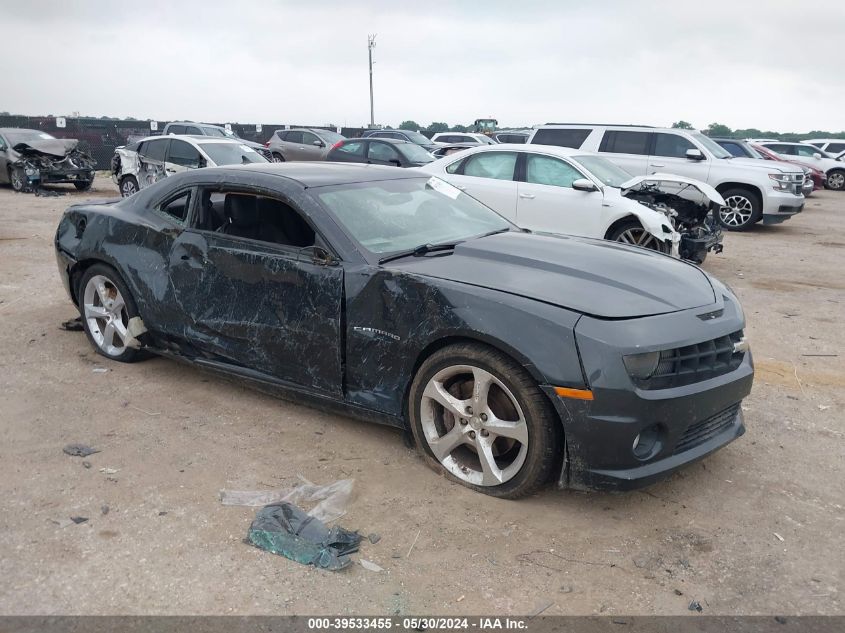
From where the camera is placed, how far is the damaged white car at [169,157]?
13.7 meters

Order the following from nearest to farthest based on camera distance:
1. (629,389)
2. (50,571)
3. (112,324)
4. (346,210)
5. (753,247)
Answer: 1. (50,571)
2. (629,389)
3. (346,210)
4. (112,324)
5. (753,247)

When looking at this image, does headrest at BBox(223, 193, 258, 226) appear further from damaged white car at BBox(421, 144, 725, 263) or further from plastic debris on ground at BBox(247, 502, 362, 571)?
damaged white car at BBox(421, 144, 725, 263)

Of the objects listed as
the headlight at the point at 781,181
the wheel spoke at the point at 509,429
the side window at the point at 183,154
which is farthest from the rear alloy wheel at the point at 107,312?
the headlight at the point at 781,181

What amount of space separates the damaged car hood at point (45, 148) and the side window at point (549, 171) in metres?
13.1

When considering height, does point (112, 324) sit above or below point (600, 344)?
below

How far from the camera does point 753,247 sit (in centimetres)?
1181

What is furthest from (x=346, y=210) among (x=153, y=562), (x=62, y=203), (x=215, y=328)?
(x=62, y=203)

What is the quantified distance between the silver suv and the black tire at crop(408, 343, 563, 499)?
1822cm

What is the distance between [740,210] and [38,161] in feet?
52.3

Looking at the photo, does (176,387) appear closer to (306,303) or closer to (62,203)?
(306,303)

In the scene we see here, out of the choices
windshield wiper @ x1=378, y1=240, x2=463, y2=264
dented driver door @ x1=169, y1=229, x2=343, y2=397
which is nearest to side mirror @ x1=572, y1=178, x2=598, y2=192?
windshield wiper @ x1=378, y1=240, x2=463, y2=264

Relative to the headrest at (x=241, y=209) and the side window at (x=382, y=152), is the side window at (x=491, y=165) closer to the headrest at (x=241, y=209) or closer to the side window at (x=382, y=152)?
the headrest at (x=241, y=209)

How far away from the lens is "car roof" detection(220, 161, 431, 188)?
4355 millimetres

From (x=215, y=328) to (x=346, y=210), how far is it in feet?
3.68
